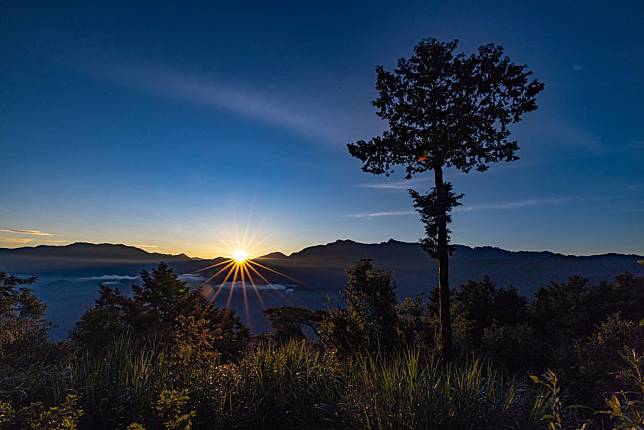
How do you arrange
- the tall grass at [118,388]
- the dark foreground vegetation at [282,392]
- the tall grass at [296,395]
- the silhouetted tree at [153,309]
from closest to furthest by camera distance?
the dark foreground vegetation at [282,392] → the tall grass at [296,395] → the tall grass at [118,388] → the silhouetted tree at [153,309]

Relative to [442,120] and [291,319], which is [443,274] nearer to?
[442,120]

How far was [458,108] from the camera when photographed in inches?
677

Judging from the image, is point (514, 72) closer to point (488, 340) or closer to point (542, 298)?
point (488, 340)

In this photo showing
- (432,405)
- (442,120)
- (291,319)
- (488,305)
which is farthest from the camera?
(291,319)

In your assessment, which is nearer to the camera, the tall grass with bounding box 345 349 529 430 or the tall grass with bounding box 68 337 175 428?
the tall grass with bounding box 345 349 529 430

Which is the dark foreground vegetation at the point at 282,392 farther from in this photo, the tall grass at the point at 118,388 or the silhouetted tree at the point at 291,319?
the silhouetted tree at the point at 291,319

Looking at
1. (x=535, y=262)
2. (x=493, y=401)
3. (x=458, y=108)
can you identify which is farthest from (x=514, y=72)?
(x=535, y=262)

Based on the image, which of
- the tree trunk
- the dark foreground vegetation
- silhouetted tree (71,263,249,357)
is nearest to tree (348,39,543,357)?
the tree trunk

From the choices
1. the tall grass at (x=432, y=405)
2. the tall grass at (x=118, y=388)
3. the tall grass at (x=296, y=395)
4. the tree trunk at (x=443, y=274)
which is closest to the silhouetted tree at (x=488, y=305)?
the tree trunk at (x=443, y=274)

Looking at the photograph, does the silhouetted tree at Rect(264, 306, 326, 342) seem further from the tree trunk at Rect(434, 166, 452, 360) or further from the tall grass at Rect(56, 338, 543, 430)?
the tall grass at Rect(56, 338, 543, 430)

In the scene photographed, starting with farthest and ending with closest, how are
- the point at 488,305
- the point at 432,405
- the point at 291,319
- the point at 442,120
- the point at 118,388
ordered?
the point at 291,319, the point at 488,305, the point at 442,120, the point at 118,388, the point at 432,405

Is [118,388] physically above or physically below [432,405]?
below

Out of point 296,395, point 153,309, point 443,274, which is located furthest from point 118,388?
point 153,309

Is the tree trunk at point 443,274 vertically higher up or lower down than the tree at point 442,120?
lower down
